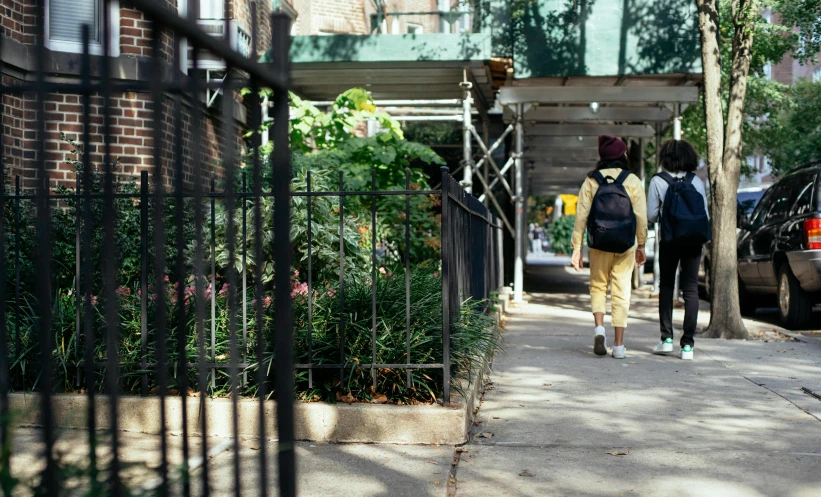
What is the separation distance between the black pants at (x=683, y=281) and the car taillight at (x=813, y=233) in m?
2.65

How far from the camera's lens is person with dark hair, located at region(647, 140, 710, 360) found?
24.8 feet

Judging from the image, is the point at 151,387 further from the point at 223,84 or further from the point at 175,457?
the point at 223,84

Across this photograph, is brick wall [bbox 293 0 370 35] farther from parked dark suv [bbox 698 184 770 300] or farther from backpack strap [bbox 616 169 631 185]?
backpack strap [bbox 616 169 631 185]

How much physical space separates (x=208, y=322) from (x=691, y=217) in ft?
13.4

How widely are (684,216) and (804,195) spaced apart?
3353 mm

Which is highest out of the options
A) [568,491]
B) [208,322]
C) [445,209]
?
[445,209]

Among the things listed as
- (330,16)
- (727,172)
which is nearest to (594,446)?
(727,172)

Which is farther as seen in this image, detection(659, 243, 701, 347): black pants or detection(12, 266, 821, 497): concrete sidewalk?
detection(659, 243, 701, 347): black pants

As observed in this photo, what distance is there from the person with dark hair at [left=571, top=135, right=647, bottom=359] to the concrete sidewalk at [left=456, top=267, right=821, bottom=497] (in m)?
0.44

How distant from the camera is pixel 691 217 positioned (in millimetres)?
7535

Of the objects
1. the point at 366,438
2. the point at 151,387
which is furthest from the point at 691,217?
the point at 151,387

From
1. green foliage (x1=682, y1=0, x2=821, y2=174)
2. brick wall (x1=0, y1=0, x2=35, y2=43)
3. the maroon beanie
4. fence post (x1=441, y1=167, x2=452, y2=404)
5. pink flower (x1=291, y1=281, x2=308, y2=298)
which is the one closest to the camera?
fence post (x1=441, y1=167, x2=452, y2=404)

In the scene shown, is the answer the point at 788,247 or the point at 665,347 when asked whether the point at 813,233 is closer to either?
the point at 788,247

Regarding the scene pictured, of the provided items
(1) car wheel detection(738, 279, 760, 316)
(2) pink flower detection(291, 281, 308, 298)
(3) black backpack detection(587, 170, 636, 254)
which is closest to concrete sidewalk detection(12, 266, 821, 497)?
(3) black backpack detection(587, 170, 636, 254)
